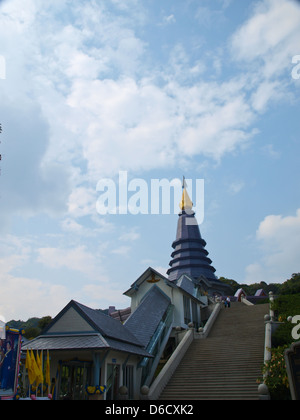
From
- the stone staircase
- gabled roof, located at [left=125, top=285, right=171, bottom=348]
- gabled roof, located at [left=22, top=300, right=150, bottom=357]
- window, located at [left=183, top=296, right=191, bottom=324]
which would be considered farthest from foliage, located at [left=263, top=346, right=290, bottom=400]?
window, located at [left=183, top=296, right=191, bottom=324]

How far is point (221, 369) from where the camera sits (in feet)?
54.3

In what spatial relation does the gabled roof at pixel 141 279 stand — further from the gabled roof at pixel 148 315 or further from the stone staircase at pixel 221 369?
the stone staircase at pixel 221 369

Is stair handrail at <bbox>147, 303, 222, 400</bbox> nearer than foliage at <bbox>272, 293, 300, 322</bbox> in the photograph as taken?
Yes

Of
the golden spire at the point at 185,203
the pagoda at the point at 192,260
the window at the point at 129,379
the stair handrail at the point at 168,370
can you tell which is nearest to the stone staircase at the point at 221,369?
the stair handrail at the point at 168,370

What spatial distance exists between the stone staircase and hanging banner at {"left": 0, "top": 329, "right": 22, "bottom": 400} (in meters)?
7.27

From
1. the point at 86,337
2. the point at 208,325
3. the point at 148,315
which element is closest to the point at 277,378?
the point at 86,337

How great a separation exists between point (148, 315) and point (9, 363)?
12.1 meters

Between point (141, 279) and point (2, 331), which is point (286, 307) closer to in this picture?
point (141, 279)

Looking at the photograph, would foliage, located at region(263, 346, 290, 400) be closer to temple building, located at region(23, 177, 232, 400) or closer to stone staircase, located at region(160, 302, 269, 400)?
stone staircase, located at region(160, 302, 269, 400)

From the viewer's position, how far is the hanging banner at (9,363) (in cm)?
1037

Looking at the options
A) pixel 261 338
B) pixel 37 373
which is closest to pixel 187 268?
pixel 261 338

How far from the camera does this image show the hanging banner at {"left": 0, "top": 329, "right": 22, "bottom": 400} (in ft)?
34.0

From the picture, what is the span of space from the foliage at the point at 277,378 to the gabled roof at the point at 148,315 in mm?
6594
